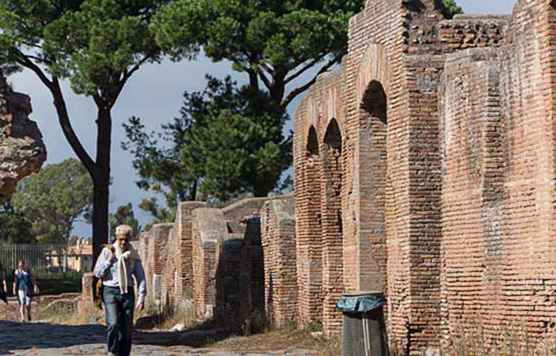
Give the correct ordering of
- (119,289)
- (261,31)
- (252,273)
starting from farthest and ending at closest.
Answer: (261,31) < (252,273) < (119,289)

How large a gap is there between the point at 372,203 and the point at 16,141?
5456mm

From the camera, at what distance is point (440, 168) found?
18688 millimetres

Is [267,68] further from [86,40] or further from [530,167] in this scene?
[530,167]

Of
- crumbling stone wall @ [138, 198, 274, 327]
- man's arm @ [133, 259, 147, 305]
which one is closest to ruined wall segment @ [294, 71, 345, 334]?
crumbling stone wall @ [138, 198, 274, 327]

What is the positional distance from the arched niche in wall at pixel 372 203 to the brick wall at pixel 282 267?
528 cm

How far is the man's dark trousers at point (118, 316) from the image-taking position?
17.1 meters

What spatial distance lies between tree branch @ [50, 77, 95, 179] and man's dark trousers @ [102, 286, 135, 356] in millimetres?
30771

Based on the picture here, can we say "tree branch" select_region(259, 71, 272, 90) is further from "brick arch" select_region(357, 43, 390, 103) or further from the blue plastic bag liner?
the blue plastic bag liner

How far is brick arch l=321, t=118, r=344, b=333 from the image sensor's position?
933 inches

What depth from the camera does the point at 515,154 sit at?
16359 mm

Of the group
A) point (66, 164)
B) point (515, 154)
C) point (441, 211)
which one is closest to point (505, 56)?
point (515, 154)

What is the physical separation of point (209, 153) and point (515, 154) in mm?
26012

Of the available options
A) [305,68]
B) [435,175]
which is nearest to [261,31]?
[305,68]

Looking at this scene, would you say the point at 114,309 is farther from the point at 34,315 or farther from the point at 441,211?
the point at 34,315
